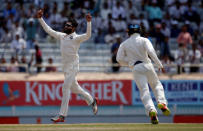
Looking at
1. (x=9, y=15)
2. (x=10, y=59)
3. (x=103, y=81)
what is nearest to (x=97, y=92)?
(x=103, y=81)

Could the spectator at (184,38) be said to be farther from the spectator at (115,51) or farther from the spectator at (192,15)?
the spectator at (115,51)

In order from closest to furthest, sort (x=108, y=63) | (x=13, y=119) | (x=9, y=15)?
(x=13, y=119) → (x=108, y=63) → (x=9, y=15)

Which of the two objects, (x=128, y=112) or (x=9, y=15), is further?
(x=9, y=15)

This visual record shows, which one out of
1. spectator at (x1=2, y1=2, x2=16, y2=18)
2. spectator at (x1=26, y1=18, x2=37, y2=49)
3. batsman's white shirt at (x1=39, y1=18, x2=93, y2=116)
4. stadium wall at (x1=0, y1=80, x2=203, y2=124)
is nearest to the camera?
batsman's white shirt at (x1=39, y1=18, x2=93, y2=116)

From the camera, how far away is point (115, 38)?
21.9 m

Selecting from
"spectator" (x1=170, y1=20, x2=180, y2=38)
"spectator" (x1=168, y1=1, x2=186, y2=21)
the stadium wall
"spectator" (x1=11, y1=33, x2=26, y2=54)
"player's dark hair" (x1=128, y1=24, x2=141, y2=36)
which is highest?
"player's dark hair" (x1=128, y1=24, x2=141, y2=36)

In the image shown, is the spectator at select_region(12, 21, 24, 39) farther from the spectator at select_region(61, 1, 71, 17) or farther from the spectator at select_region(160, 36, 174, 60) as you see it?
the spectator at select_region(160, 36, 174, 60)

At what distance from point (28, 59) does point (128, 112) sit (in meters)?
4.34

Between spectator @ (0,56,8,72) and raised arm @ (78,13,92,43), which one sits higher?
raised arm @ (78,13,92,43)

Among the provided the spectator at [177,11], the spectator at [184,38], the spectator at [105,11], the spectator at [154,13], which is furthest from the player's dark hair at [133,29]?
the spectator at [177,11]

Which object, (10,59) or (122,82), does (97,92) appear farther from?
(10,59)

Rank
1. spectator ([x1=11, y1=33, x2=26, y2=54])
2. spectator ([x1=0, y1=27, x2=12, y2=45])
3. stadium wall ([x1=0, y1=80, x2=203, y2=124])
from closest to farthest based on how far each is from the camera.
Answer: stadium wall ([x1=0, y1=80, x2=203, y2=124])
spectator ([x1=11, y1=33, x2=26, y2=54])
spectator ([x1=0, y1=27, x2=12, y2=45])

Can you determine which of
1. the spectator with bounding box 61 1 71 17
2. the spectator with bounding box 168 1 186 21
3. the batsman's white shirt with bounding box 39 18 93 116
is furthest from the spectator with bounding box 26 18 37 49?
the batsman's white shirt with bounding box 39 18 93 116

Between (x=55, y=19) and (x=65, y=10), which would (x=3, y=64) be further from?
(x=65, y=10)
